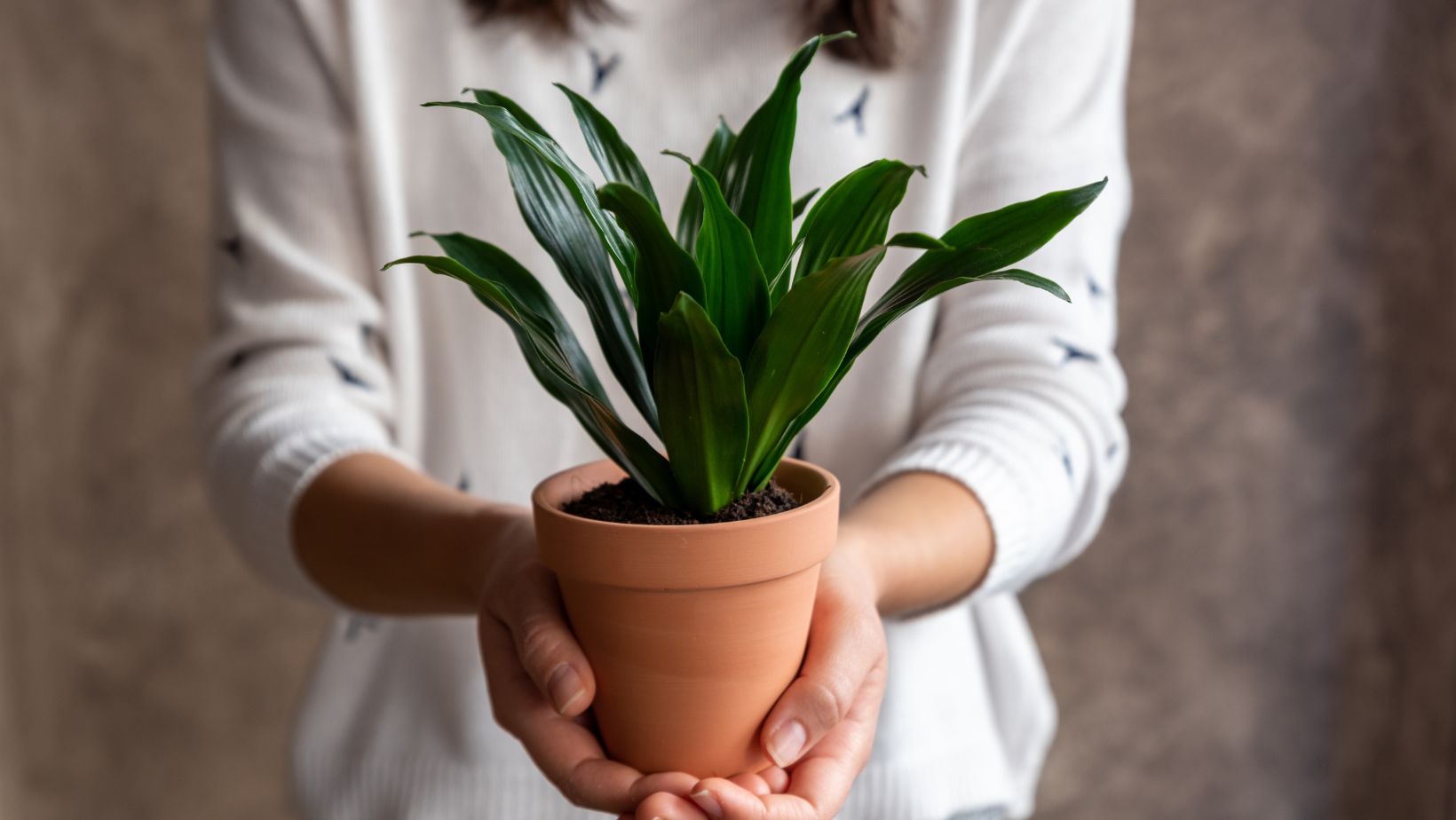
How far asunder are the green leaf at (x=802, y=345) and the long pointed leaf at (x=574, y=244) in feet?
0.16

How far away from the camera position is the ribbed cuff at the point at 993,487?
25.6 inches

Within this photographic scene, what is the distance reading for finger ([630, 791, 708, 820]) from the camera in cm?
43

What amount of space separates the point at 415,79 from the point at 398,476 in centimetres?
30

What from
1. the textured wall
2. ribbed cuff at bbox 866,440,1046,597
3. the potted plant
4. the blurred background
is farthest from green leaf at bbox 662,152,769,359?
the textured wall

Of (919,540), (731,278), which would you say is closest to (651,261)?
(731,278)

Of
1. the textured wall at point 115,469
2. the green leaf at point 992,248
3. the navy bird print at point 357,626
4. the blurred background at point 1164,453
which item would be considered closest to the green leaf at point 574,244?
the green leaf at point 992,248

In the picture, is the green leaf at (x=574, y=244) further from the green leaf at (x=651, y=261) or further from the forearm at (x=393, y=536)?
the forearm at (x=393, y=536)

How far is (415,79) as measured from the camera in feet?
2.65

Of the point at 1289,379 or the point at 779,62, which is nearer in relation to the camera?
the point at 779,62

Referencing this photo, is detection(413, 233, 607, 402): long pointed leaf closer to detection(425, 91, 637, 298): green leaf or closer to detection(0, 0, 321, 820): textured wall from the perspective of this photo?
detection(425, 91, 637, 298): green leaf

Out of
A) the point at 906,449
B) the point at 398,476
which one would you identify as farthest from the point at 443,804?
the point at 906,449

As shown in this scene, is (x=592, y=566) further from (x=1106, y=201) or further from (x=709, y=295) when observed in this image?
(x=1106, y=201)

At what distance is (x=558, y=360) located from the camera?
0.45 meters

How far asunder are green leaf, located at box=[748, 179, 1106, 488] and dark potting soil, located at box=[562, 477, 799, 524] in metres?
0.08
